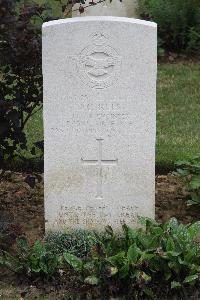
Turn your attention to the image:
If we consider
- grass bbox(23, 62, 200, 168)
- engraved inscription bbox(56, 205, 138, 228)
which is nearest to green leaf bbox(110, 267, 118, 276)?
engraved inscription bbox(56, 205, 138, 228)

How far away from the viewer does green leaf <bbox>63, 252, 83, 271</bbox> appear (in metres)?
5.02

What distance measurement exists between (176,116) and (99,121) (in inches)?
142

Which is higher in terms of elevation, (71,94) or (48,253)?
(71,94)

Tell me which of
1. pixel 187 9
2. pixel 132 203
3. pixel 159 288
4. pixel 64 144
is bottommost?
pixel 159 288

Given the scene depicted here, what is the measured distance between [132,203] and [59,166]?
A: 59 centimetres

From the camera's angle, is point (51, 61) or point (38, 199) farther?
point (38, 199)

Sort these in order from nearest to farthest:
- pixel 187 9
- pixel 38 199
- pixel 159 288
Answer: pixel 159 288 < pixel 38 199 < pixel 187 9

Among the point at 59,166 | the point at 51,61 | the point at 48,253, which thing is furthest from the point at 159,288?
the point at 51,61

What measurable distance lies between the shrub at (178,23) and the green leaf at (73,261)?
6.72 m

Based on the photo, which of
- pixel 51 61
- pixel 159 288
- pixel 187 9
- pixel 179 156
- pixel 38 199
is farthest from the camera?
pixel 187 9

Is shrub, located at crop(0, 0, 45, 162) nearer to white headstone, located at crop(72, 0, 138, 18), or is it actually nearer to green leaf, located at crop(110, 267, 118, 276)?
green leaf, located at crop(110, 267, 118, 276)

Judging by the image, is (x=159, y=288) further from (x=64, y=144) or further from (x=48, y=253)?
(x=64, y=144)

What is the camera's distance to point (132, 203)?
5.59 m

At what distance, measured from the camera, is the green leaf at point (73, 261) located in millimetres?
5020
